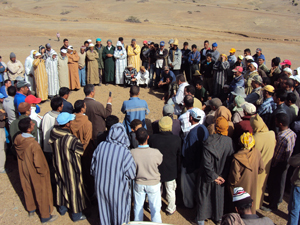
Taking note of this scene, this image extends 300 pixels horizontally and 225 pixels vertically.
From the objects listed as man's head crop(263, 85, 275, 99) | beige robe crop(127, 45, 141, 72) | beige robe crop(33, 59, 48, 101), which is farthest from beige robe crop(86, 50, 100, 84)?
man's head crop(263, 85, 275, 99)

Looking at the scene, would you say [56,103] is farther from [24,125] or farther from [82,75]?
[82,75]

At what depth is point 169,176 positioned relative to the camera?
431 centimetres

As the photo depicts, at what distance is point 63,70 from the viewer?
9562 mm

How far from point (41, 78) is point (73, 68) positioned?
1342 millimetres

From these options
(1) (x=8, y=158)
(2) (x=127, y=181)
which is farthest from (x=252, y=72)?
(1) (x=8, y=158)

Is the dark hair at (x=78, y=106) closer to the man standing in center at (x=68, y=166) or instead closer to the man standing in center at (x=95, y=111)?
the man standing in center at (x=68, y=166)

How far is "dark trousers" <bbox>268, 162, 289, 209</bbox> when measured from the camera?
14.8ft

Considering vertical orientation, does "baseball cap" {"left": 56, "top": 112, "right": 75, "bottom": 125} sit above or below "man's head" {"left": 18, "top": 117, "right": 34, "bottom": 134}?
above

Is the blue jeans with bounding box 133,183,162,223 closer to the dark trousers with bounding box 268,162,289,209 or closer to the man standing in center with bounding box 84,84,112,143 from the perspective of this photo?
the man standing in center with bounding box 84,84,112,143

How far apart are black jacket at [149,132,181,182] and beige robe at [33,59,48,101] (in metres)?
6.14

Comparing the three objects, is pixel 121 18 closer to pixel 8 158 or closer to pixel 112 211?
pixel 8 158

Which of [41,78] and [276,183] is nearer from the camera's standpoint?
[276,183]

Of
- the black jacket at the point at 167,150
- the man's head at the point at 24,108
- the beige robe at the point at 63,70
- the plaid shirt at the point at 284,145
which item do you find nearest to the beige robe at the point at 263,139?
the plaid shirt at the point at 284,145

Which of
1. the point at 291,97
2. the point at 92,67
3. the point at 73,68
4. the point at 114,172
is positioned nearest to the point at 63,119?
the point at 114,172
